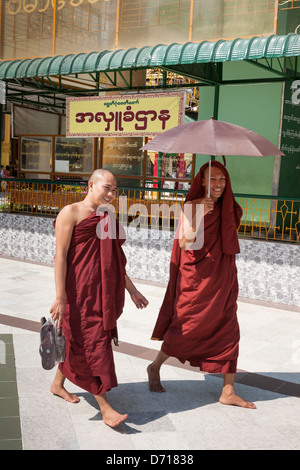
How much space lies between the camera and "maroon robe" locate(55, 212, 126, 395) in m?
3.54

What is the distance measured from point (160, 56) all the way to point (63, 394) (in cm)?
546

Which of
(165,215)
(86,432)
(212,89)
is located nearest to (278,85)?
(212,89)

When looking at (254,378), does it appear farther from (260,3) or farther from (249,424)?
(260,3)

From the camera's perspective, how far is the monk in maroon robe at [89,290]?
3.53 metres

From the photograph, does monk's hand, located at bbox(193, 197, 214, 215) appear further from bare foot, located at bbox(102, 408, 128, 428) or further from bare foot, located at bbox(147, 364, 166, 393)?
bare foot, located at bbox(102, 408, 128, 428)

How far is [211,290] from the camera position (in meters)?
3.95

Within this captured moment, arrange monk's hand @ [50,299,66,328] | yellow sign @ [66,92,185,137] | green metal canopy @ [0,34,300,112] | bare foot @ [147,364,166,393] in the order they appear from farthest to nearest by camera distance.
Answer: yellow sign @ [66,92,185,137], green metal canopy @ [0,34,300,112], bare foot @ [147,364,166,393], monk's hand @ [50,299,66,328]

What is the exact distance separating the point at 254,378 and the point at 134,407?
4.15ft

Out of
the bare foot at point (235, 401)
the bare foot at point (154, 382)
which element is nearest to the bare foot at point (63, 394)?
the bare foot at point (154, 382)

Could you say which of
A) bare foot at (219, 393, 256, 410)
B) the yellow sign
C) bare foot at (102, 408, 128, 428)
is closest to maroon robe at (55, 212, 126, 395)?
bare foot at (102, 408, 128, 428)

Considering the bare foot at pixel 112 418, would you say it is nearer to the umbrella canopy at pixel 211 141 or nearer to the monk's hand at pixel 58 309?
the monk's hand at pixel 58 309

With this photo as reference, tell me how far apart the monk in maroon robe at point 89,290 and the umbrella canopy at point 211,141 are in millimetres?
655

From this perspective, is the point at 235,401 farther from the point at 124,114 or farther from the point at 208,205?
the point at 124,114

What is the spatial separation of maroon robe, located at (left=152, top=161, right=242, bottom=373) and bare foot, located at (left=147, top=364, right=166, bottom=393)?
269 mm
